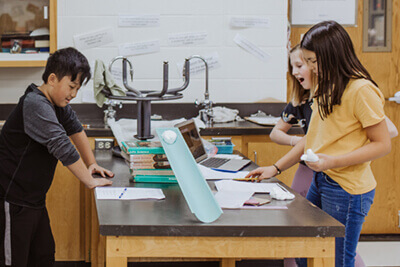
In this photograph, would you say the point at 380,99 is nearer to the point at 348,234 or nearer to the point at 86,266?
the point at 348,234

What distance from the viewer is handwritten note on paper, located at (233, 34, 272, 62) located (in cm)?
365

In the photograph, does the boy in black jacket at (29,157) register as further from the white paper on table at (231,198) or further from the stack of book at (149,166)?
the white paper on table at (231,198)

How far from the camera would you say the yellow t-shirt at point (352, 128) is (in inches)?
69.5

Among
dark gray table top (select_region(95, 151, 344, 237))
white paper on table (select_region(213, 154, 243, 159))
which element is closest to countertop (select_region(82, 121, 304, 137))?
white paper on table (select_region(213, 154, 243, 159))

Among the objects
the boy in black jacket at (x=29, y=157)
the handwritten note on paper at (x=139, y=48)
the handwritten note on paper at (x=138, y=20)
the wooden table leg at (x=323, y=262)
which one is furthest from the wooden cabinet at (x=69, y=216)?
the wooden table leg at (x=323, y=262)

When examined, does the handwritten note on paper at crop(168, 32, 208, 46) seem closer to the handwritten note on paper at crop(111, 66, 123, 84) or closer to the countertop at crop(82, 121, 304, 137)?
the handwritten note on paper at crop(111, 66, 123, 84)

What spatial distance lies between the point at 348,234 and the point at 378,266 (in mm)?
1671

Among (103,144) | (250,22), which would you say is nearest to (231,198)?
(103,144)

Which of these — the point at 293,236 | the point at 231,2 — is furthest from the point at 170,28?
the point at 293,236

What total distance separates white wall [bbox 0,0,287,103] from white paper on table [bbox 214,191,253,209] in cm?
187

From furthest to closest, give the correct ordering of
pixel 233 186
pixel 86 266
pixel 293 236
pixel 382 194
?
1. pixel 382 194
2. pixel 86 266
3. pixel 233 186
4. pixel 293 236

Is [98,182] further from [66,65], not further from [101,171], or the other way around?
[66,65]

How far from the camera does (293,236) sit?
1.50 meters

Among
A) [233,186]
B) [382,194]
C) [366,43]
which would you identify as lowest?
[382,194]
